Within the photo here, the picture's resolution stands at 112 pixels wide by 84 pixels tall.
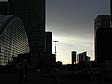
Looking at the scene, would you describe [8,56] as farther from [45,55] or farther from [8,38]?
[45,55]

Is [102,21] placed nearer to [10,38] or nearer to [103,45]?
[103,45]

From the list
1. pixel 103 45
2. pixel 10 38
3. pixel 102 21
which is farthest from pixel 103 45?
pixel 10 38

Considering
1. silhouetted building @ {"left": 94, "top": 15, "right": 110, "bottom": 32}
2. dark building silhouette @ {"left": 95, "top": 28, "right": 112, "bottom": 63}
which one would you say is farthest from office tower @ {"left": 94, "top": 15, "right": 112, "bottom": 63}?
silhouetted building @ {"left": 94, "top": 15, "right": 110, "bottom": 32}

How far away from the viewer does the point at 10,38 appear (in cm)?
16338

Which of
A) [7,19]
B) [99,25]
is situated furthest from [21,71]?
[99,25]

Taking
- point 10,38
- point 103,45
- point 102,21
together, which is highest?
point 102,21

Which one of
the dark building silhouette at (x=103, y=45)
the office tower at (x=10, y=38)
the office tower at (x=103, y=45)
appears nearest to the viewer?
the office tower at (x=103, y=45)

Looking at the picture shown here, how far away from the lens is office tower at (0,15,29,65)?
146875mm

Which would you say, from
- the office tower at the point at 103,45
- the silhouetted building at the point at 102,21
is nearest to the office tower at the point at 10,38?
the silhouetted building at the point at 102,21

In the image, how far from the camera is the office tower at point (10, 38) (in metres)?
147

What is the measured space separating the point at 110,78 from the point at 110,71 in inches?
202

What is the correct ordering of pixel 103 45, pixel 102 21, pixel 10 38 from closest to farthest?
pixel 103 45
pixel 10 38
pixel 102 21

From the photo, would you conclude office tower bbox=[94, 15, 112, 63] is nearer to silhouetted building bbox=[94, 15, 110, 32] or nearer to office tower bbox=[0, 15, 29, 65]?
silhouetted building bbox=[94, 15, 110, 32]

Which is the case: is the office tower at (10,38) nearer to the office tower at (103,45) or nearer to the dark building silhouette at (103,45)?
the office tower at (103,45)
